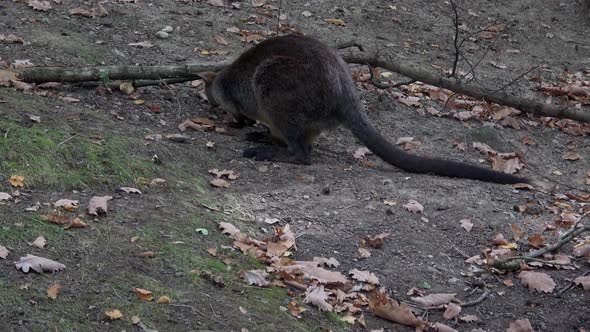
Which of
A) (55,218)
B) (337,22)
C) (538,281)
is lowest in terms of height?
(337,22)

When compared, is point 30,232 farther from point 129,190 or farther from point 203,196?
point 203,196

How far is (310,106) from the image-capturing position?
741cm

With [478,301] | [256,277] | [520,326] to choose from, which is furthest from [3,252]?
[520,326]

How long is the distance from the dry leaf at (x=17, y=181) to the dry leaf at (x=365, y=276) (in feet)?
8.13

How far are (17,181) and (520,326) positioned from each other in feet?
12.0

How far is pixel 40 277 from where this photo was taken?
4445 mm

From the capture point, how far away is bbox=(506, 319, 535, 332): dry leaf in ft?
16.4

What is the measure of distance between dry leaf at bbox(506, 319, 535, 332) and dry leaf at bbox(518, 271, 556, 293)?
499 mm

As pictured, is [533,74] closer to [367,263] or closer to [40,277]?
[367,263]

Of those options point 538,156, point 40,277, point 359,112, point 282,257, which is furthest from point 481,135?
point 40,277

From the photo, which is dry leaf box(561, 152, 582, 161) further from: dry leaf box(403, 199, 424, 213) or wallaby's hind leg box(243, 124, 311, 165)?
wallaby's hind leg box(243, 124, 311, 165)

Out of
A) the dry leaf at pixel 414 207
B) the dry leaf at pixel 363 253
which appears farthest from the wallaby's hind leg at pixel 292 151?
the dry leaf at pixel 363 253

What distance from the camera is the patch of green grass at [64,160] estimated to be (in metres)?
5.81

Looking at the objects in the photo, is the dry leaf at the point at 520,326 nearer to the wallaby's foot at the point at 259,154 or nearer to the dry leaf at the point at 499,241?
the dry leaf at the point at 499,241
